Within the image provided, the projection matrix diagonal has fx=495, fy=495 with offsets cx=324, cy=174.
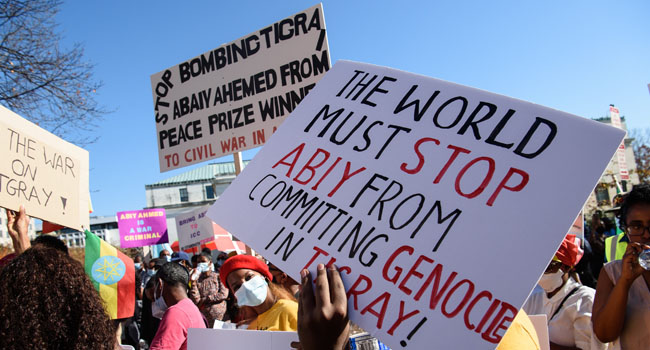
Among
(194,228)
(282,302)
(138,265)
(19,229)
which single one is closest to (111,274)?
(19,229)

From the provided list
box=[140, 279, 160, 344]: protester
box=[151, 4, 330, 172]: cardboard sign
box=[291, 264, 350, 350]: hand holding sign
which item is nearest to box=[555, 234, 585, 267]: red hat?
Answer: box=[291, 264, 350, 350]: hand holding sign

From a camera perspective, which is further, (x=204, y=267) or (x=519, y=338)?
(x=204, y=267)

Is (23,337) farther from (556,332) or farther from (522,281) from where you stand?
(556,332)

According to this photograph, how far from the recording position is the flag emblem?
13.7 ft

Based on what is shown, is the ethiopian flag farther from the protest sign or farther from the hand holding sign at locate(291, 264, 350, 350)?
the hand holding sign at locate(291, 264, 350, 350)

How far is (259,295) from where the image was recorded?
10.5 ft

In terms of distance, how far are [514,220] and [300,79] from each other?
3.13 m

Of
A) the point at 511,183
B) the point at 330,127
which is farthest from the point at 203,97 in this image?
the point at 511,183

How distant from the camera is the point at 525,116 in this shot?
1490 mm

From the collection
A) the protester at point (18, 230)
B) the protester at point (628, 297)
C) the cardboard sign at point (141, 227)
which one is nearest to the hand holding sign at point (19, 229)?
the protester at point (18, 230)

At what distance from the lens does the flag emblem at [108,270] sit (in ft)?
13.7

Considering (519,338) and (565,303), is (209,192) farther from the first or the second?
(519,338)

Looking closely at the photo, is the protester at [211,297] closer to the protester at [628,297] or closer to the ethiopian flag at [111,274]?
the ethiopian flag at [111,274]

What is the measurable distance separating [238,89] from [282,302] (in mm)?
2207
